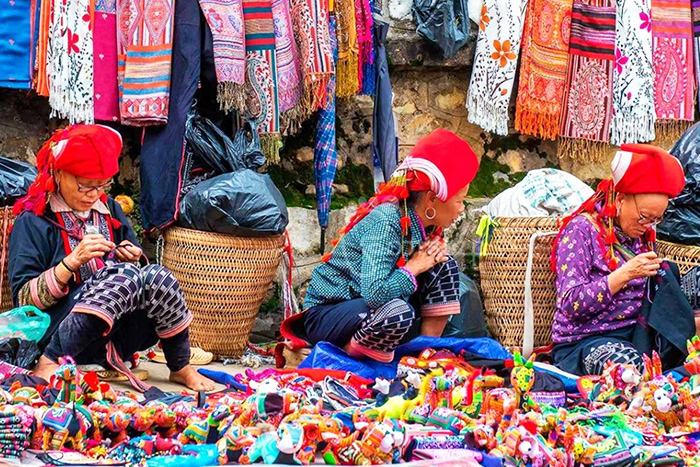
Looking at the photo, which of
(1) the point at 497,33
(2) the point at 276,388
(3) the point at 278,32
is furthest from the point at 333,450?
(1) the point at 497,33

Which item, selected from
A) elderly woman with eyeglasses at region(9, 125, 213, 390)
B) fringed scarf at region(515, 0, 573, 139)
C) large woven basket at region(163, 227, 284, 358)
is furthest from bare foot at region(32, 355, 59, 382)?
fringed scarf at region(515, 0, 573, 139)

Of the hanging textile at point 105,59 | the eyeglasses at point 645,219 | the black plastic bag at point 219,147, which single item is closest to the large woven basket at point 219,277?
the black plastic bag at point 219,147

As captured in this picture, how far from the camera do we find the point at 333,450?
3318 millimetres

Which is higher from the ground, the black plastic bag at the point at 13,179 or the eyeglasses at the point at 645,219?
the black plastic bag at the point at 13,179

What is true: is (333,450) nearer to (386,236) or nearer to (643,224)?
(386,236)

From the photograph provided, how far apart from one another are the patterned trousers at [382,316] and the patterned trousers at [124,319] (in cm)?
59

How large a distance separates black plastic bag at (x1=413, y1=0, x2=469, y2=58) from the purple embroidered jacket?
5.48 ft

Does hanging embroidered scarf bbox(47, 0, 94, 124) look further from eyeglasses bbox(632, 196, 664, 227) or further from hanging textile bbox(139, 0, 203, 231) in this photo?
eyeglasses bbox(632, 196, 664, 227)

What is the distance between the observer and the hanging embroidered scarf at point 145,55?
17.8 ft

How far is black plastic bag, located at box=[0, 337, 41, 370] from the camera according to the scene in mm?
4156

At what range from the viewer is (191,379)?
14.7ft

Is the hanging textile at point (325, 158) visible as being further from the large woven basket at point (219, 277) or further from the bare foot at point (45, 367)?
the bare foot at point (45, 367)

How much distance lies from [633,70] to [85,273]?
3.54 metres

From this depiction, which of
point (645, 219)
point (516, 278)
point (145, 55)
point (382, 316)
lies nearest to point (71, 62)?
point (145, 55)
